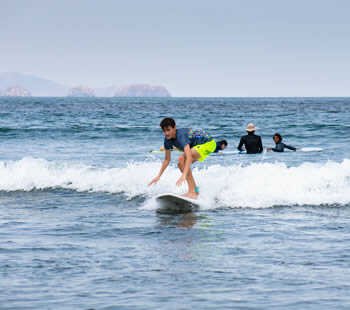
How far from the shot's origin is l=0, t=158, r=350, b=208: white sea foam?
45.3 feet

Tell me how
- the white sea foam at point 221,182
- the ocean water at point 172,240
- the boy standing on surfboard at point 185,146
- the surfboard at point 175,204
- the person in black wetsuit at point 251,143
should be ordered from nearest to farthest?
the ocean water at point 172,240 < the boy standing on surfboard at point 185,146 < the surfboard at point 175,204 < the white sea foam at point 221,182 < the person in black wetsuit at point 251,143

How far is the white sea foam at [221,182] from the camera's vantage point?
13812 millimetres

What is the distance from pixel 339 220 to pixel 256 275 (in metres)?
4.38

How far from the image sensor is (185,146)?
11.7 m

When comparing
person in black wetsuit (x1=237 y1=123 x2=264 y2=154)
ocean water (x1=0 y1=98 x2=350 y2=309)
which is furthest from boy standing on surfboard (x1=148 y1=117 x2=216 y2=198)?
person in black wetsuit (x1=237 y1=123 x2=264 y2=154)

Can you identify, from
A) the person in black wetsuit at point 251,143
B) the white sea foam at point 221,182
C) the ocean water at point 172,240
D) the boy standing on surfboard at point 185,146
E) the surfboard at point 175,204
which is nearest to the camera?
the ocean water at point 172,240

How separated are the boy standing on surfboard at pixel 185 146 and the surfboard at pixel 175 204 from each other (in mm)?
177

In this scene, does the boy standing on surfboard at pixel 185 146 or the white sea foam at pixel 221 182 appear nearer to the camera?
the boy standing on surfboard at pixel 185 146

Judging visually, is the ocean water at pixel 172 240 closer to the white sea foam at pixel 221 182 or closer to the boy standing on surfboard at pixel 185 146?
the white sea foam at pixel 221 182

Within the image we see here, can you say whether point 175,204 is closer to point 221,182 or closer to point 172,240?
point 221,182

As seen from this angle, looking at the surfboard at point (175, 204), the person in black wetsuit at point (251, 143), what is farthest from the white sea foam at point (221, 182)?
the person in black wetsuit at point (251, 143)

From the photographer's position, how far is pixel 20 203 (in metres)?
14.2

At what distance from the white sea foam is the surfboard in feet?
1.17

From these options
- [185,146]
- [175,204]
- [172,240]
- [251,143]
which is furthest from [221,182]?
[172,240]
